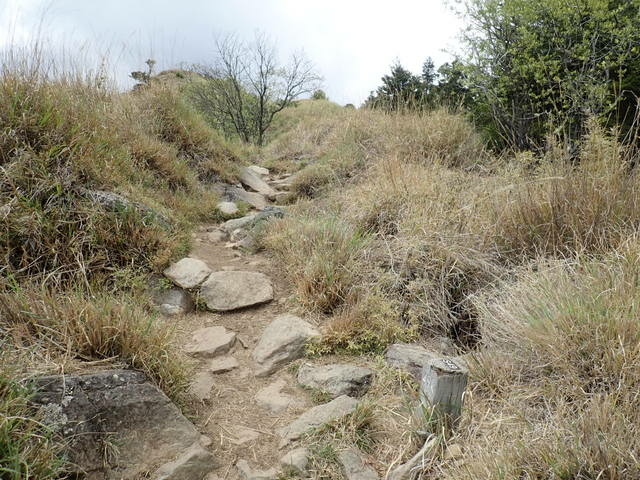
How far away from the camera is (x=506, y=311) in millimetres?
2428

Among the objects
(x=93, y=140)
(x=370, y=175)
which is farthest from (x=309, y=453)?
(x=370, y=175)

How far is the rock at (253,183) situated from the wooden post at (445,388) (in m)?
5.33

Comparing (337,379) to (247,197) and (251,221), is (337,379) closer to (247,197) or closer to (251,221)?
(251,221)

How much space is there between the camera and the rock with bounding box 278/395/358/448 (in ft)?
6.80

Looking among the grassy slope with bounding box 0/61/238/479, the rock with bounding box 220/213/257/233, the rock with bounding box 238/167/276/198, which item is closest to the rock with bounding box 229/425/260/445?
the grassy slope with bounding box 0/61/238/479

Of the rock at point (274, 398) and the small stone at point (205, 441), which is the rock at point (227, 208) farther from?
the small stone at point (205, 441)

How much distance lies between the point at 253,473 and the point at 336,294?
4.61 ft

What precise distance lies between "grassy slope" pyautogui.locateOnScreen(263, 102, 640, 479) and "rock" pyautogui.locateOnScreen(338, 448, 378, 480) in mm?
121

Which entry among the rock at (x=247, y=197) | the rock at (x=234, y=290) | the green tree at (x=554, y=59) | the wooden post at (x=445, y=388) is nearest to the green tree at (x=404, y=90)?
the green tree at (x=554, y=59)

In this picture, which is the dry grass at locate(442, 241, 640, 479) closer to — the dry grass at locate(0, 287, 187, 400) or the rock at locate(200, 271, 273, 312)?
the dry grass at locate(0, 287, 187, 400)

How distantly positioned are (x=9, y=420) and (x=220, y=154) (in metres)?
5.56

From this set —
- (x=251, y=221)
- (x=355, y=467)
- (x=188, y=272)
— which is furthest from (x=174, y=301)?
(x=355, y=467)

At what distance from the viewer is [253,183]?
6.93 metres

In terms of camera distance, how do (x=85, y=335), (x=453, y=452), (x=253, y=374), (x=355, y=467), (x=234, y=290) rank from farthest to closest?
1. (x=234, y=290)
2. (x=253, y=374)
3. (x=85, y=335)
4. (x=355, y=467)
5. (x=453, y=452)
